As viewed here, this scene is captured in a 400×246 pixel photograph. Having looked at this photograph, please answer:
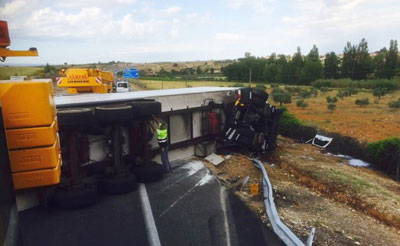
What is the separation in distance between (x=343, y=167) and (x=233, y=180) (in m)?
4.56

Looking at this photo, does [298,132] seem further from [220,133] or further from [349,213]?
[349,213]

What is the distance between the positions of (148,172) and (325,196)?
521 cm

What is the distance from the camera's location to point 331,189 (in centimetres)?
924

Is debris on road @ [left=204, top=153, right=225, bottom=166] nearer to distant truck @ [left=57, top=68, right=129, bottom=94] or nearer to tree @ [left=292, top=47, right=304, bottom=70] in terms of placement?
distant truck @ [left=57, top=68, right=129, bottom=94]

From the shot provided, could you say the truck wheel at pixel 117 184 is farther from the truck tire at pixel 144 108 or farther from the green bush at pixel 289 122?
the green bush at pixel 289 122

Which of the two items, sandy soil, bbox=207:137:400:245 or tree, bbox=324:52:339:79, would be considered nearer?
sandy soil, bbox=207:137:400:245

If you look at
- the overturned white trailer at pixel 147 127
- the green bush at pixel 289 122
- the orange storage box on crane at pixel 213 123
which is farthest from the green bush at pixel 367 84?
the overturned white trailer at pixel 147 127

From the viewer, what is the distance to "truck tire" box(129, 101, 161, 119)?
8.23 metres

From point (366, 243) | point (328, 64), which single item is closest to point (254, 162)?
point (366, 243)

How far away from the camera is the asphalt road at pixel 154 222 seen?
5.89 m

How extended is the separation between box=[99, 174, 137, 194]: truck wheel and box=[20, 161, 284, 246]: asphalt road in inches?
6.1

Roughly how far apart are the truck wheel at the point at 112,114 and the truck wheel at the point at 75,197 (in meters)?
1.70

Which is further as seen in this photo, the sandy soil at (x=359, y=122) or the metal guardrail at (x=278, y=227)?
the sandy soil at (x=359, y=122)

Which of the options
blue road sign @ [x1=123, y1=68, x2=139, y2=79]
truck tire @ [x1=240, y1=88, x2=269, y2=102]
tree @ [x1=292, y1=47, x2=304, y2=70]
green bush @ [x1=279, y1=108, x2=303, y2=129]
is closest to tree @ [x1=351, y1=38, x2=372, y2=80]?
tree @ [x1=292, y1=47, x2=304, y2=70]
